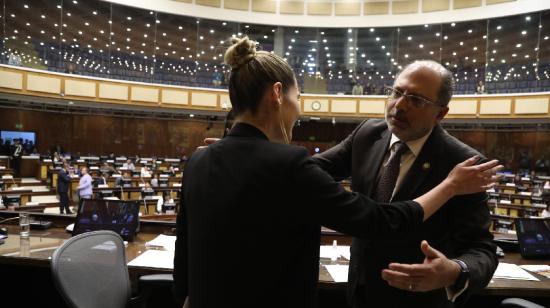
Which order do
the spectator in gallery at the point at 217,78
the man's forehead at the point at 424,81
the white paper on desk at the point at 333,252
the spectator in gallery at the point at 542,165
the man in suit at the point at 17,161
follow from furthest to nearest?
the spectator in gallery at the point at 217,78 < the spectator in gallery at the point at 542,165 < the man in suit at the point at 17,161 < the white paper on desk at the point at 333,252 < the man's forehead at the point at 424,81

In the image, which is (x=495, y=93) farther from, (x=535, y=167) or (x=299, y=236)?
(x=299, y=236)

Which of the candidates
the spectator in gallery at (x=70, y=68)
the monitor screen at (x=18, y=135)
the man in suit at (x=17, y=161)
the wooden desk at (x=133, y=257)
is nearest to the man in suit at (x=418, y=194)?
the wooden desk at (x=133, y=257)

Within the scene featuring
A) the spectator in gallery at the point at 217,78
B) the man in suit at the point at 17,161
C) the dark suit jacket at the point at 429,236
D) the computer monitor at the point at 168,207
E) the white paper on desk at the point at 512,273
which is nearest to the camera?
the dark suit jacket at the point at 429,236

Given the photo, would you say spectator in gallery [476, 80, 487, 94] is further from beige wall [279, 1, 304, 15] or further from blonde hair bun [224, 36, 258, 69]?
blonde hair bun [224, 36, 258, 69]

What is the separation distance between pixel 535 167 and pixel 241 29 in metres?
13.9

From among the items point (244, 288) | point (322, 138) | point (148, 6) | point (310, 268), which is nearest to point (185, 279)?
→ point (244, 288)

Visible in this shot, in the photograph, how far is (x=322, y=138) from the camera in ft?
62.0

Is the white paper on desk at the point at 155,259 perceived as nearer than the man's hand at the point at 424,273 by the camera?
No

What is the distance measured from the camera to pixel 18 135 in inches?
625

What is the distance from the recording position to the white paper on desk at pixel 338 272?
6.25ft

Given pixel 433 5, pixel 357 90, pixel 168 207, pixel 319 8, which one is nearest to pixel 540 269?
pixel 168 207

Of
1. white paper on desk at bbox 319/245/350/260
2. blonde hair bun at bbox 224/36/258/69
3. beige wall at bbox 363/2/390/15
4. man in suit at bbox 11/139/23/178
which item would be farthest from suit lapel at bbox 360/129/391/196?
beige wall at bbox 363/2/390/15

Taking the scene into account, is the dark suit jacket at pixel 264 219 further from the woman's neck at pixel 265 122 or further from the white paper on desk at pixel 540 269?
the white paper on desk at pixel 540 269

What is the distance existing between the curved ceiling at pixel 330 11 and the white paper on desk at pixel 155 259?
14920 mm
